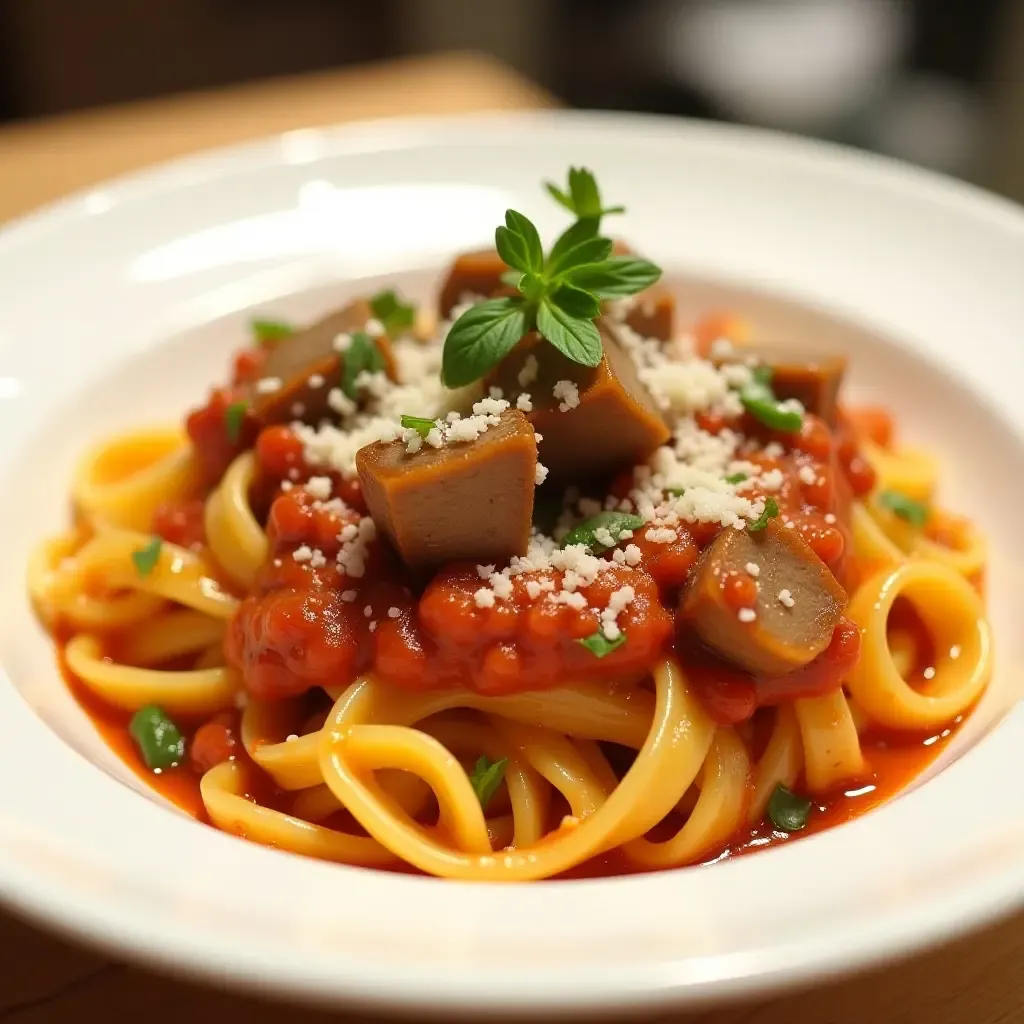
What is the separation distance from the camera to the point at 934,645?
15.3 feet

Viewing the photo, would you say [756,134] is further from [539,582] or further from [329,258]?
[539,582]

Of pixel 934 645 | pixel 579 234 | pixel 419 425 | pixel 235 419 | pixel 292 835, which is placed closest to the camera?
pixel 419 425

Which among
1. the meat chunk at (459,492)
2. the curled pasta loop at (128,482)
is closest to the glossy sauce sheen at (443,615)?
the meat chunk at (459,492)

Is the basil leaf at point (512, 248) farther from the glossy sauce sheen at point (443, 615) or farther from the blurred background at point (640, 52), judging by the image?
the blurred background at point (640, 52)

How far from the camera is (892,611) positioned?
483 cm

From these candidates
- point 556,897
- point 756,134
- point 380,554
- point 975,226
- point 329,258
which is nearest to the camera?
point 556,897

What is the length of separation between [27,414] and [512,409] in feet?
8.24

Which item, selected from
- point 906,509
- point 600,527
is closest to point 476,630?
point 600,527

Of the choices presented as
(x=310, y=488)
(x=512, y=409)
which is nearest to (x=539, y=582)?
(x=512, y=409)

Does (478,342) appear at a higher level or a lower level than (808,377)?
higher

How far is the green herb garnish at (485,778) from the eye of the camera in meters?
3.97

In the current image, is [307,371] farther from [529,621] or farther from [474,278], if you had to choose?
[529,621]

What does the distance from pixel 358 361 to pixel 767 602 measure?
6.14 feet

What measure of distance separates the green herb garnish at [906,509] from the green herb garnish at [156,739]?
2.99 metres
